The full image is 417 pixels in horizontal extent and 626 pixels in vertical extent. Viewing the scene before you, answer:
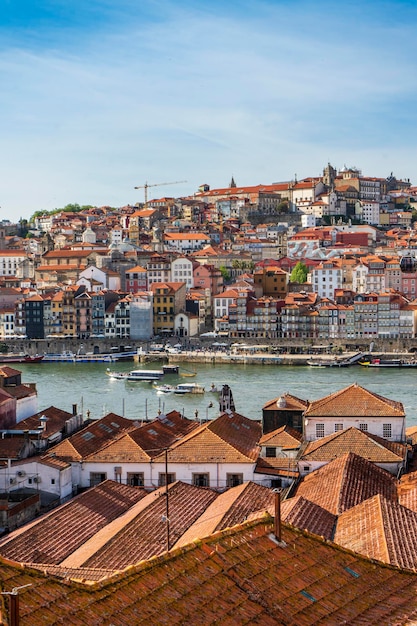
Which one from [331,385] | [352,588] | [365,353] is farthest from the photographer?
[365,353]

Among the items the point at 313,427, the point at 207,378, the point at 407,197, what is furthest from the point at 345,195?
the point at 313,427

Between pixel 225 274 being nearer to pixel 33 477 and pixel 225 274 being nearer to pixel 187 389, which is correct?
pixel 187 389

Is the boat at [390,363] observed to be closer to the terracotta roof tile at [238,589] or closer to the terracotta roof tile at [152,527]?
the terracotta roof tile at [152,527]

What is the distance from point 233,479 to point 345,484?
2.44 meters

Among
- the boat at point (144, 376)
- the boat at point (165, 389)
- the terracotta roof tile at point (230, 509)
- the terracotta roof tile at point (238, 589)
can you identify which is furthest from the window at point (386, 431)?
the boat at point (144, 376)

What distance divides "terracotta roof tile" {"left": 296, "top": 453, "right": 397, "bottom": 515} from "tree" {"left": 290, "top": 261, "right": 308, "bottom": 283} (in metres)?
45.2

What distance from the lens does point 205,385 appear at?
113 feet

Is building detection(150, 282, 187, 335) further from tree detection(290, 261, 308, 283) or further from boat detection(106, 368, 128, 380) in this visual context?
boat detection(106, 368, 128, 380)

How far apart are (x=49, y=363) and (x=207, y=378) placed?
37.4 ft

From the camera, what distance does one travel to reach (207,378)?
3691 cm

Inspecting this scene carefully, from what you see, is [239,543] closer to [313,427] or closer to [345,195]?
[313,427]

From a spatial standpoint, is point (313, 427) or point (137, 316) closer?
point (313, 427)

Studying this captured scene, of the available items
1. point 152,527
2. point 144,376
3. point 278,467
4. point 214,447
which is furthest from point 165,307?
point 152,527

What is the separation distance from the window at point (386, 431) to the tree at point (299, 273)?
42633mm
